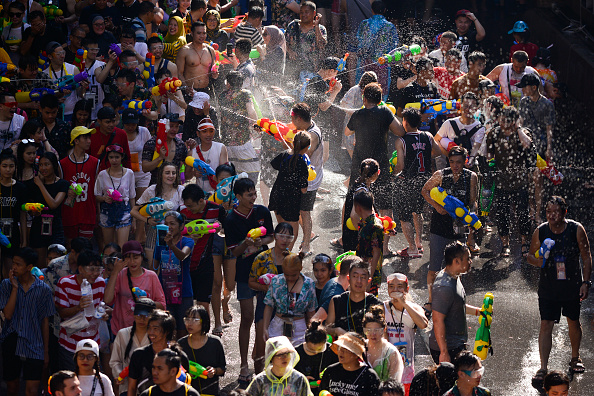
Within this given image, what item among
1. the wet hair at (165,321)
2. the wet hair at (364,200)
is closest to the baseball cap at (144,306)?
the wet hair at (165,321)

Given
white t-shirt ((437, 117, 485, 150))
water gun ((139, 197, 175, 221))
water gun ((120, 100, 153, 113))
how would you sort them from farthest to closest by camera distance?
white t-shirt ((437, 117, 485, 150)) < water gun ((120, 100, 153, 113)) < water gun ((139, 197, 175, 221))

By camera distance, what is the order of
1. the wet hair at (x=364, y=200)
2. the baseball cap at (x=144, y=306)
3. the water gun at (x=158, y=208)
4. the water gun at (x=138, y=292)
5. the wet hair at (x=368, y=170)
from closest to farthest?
the baseball cap at (x=144, y=306) < the water gun at (x=138, y=292) < the wet hair at (x=364, y=200) < the water gun at (x=158, y=208) < the wet hair at (x=368, y=170)

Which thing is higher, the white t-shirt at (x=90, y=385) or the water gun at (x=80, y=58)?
the water gun at (x=80, y=58)

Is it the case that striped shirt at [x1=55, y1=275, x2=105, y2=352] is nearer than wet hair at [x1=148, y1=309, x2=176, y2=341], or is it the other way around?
wet hair at [x1=148, y1=309, x2=176, y2=341]

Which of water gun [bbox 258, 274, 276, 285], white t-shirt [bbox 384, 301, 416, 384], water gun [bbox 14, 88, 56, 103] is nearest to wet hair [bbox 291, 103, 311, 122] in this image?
water gun [bbox 14, 88, 56, 103]

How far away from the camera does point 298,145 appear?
10.7 meters

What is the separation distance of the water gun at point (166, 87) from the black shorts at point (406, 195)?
3.06 m

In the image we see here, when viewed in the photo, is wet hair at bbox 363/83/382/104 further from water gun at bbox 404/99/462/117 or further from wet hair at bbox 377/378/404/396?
wet hair at bbox 377/378/404/396

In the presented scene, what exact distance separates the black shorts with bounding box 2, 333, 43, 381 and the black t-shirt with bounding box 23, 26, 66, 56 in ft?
16.9

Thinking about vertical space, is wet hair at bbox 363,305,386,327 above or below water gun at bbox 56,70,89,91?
below

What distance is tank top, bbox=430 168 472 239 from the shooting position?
10.2m

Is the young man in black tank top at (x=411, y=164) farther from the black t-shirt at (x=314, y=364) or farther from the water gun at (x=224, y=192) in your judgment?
the black t-shirt at (x=314, y=364)

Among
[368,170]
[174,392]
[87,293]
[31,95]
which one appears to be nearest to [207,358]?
[174,392]

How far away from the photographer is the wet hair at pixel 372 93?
11.7 m
